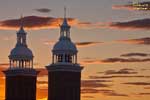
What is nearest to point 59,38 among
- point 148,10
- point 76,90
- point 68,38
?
point 68,38

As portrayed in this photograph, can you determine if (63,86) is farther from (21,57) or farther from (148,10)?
(148,10)

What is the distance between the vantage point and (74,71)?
192000 mm

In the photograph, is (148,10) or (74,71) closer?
(148,10)

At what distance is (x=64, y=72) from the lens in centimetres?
19112

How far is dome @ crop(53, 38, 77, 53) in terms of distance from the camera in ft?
614

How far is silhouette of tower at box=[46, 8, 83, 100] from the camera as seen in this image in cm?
18875

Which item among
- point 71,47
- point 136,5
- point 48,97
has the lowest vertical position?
point 48,97

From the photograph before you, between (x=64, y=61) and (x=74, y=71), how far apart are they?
13.7 feet

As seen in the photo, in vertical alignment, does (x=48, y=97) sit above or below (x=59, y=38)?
below

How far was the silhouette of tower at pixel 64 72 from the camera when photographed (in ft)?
619

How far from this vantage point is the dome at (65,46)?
18725 centimetres

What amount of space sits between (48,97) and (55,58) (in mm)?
11401

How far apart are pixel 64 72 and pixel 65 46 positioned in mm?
7939

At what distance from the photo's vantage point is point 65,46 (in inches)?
7392
